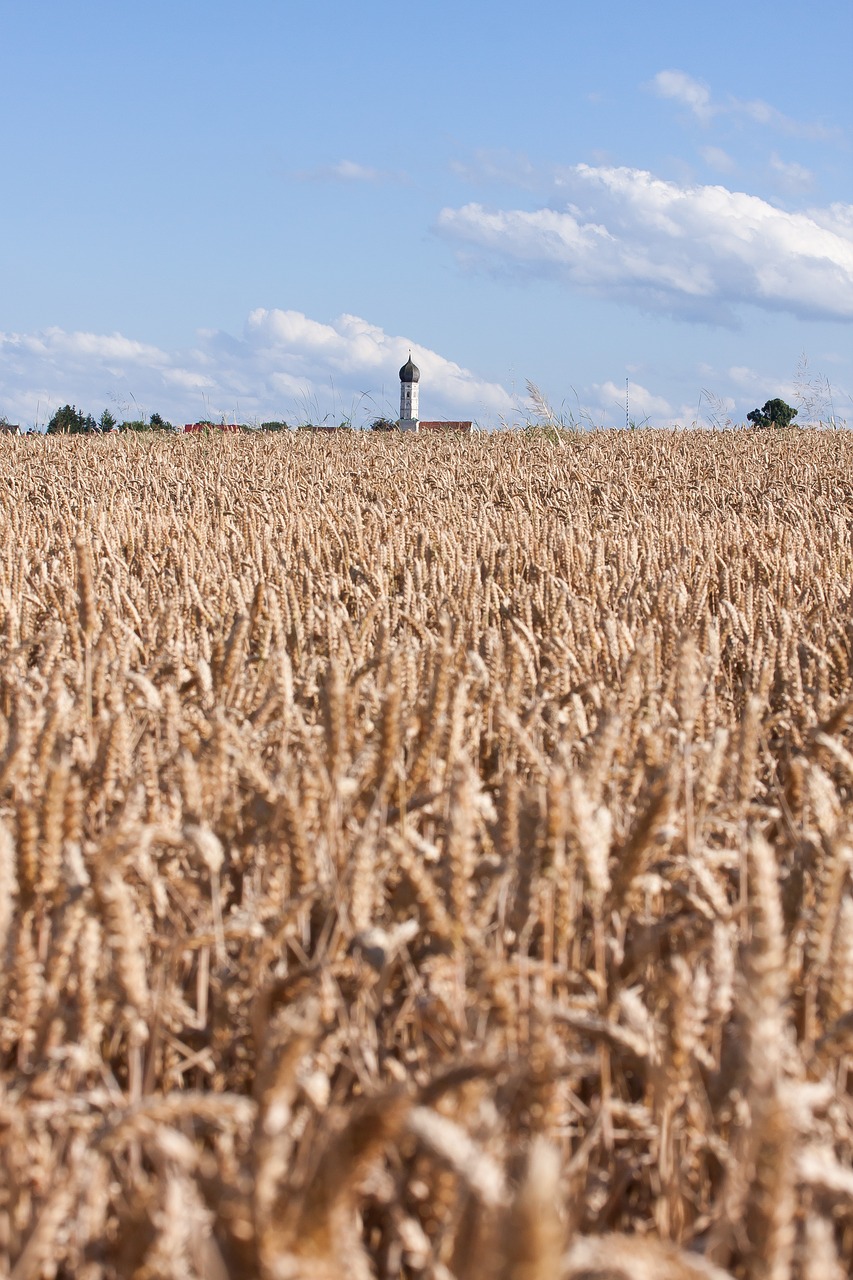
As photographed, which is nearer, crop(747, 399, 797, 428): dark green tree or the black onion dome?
crop(747, 399, 797, 428): dark green tree

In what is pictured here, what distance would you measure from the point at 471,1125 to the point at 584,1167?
26cm

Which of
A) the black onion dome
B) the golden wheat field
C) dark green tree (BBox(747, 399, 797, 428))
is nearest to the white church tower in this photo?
the black onion dome

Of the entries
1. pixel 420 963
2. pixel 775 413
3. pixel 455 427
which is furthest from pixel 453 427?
pixel 420 963

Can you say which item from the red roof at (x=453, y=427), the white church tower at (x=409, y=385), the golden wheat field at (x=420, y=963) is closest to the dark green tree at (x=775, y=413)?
the red roof at (x=453, y=427)

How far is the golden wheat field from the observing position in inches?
27.7

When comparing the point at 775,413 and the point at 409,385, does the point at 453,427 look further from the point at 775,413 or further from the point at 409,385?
the point at 409,385

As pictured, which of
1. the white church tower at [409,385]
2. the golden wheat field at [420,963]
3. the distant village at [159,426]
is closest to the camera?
the golden wheat field at [420,963]

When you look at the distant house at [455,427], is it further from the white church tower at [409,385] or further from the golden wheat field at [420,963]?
the white church tower at [409,385]

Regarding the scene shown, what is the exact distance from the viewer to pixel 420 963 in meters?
1.30

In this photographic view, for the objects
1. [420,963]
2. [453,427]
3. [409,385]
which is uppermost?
[409,385]

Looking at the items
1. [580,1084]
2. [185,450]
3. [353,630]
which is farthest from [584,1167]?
[185,450]

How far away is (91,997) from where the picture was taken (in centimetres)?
102

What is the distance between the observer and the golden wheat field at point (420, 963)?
2.31ft

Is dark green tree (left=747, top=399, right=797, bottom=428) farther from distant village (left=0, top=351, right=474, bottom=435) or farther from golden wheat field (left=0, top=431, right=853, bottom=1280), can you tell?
golden wheat field (left=0, top=431, right=853, bottom=1280)
